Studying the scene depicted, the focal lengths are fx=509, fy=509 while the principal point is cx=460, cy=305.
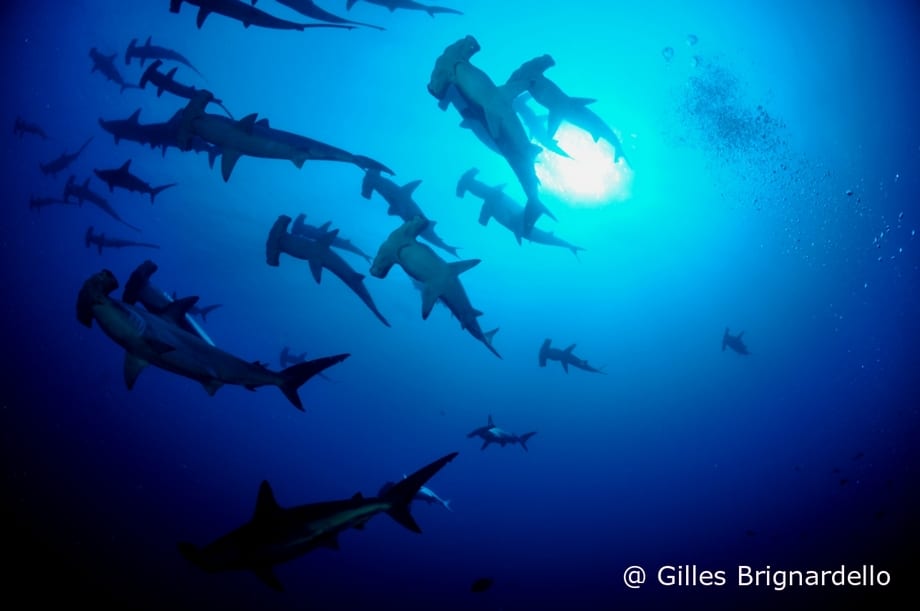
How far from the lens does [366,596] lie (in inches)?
940

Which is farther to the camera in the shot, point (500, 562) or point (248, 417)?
point (248, 417)

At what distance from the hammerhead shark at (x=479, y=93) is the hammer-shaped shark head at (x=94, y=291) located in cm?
293

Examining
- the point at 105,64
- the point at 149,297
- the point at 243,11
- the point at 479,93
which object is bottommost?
the point at 149,297

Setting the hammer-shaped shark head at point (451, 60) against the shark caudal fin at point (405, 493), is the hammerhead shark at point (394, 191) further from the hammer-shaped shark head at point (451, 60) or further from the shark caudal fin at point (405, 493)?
the shark caudal fin at point (405, 493)

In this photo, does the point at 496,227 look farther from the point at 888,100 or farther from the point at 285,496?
the point at 285,496

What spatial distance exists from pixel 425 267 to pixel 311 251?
293cm

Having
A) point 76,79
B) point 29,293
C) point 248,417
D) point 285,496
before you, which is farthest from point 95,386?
point 76,79

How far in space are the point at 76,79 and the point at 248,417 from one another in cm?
5462

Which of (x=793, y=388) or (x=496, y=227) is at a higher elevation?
(x=793, y=388)

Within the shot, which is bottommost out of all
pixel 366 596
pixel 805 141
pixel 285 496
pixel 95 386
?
pixel 366 596

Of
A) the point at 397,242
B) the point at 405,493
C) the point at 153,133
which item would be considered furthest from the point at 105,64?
the point at 405,493

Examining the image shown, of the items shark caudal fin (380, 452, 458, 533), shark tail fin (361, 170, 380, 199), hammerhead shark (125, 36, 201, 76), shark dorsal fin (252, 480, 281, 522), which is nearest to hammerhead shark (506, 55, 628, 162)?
shark tail fin (361, 170, 380, 199)

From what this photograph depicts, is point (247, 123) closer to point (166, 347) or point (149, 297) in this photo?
point (149, 297)

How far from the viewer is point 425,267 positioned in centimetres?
473
